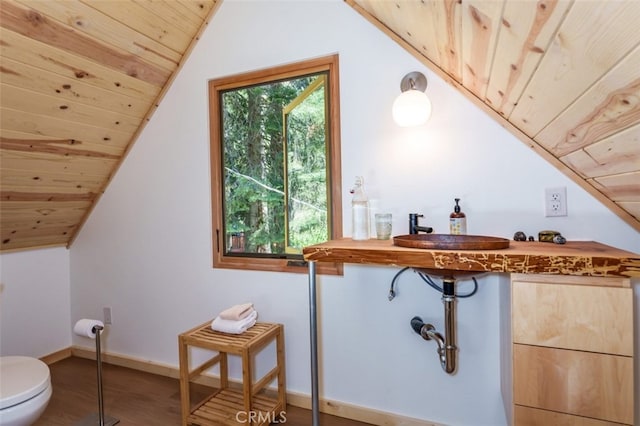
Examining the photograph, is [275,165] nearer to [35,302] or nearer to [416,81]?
[416,81]

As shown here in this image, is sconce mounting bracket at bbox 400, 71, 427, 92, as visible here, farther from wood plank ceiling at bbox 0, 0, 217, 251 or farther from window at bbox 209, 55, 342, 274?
wood plank ceiling at bbox 0, 0, 217, 251

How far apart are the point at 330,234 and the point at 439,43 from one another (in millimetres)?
1021

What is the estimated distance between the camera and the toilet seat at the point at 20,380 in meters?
1.29

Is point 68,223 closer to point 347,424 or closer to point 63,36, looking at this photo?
point 63,36

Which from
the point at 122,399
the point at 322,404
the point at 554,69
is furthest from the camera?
the point at 122,399

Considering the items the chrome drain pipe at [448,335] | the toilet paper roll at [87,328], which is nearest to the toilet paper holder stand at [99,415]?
the toilet paper roll at [87,328]

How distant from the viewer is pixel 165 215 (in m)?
2.17

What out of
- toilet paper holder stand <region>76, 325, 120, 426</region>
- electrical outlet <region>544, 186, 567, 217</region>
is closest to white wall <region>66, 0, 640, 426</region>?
electrical outlet <region>544, 186, 567, 217</region>

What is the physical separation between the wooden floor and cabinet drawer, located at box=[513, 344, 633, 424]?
0.94m

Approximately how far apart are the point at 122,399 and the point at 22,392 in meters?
0.73

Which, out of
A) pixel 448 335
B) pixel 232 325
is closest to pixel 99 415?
pixel 232 325

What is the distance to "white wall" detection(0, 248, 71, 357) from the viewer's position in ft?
7.29

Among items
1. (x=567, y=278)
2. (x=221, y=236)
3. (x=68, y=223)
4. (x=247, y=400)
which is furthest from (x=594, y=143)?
(x=68, y=223)

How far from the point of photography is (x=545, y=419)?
1031 mm
